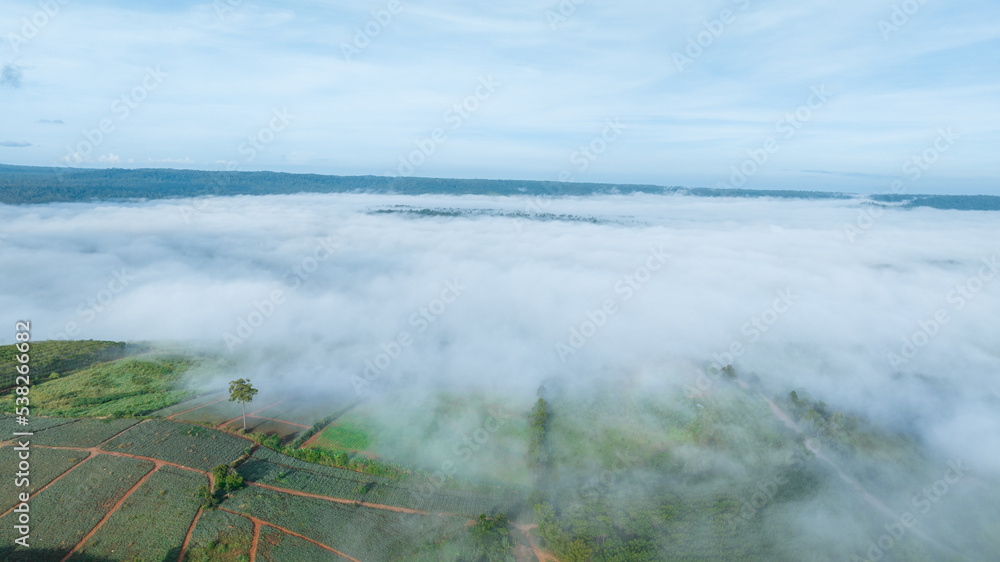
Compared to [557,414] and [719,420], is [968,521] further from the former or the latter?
[557,414]

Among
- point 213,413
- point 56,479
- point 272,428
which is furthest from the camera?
point 213,413

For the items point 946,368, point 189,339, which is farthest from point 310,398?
point 946,368

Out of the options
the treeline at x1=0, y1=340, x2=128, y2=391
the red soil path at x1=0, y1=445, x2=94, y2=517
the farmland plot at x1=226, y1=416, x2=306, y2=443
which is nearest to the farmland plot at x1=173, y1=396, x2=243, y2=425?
the farmland plot at x1=226, y1=416, x2=306, y2=443

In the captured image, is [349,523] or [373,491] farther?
[373,491]

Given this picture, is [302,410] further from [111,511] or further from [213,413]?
[111,511]

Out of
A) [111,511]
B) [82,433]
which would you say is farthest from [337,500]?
[82,433]

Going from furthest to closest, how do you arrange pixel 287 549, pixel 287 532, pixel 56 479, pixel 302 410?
pixel 302 410 → pixel 56 479 → pixel 287 532 → pixel 287 549
